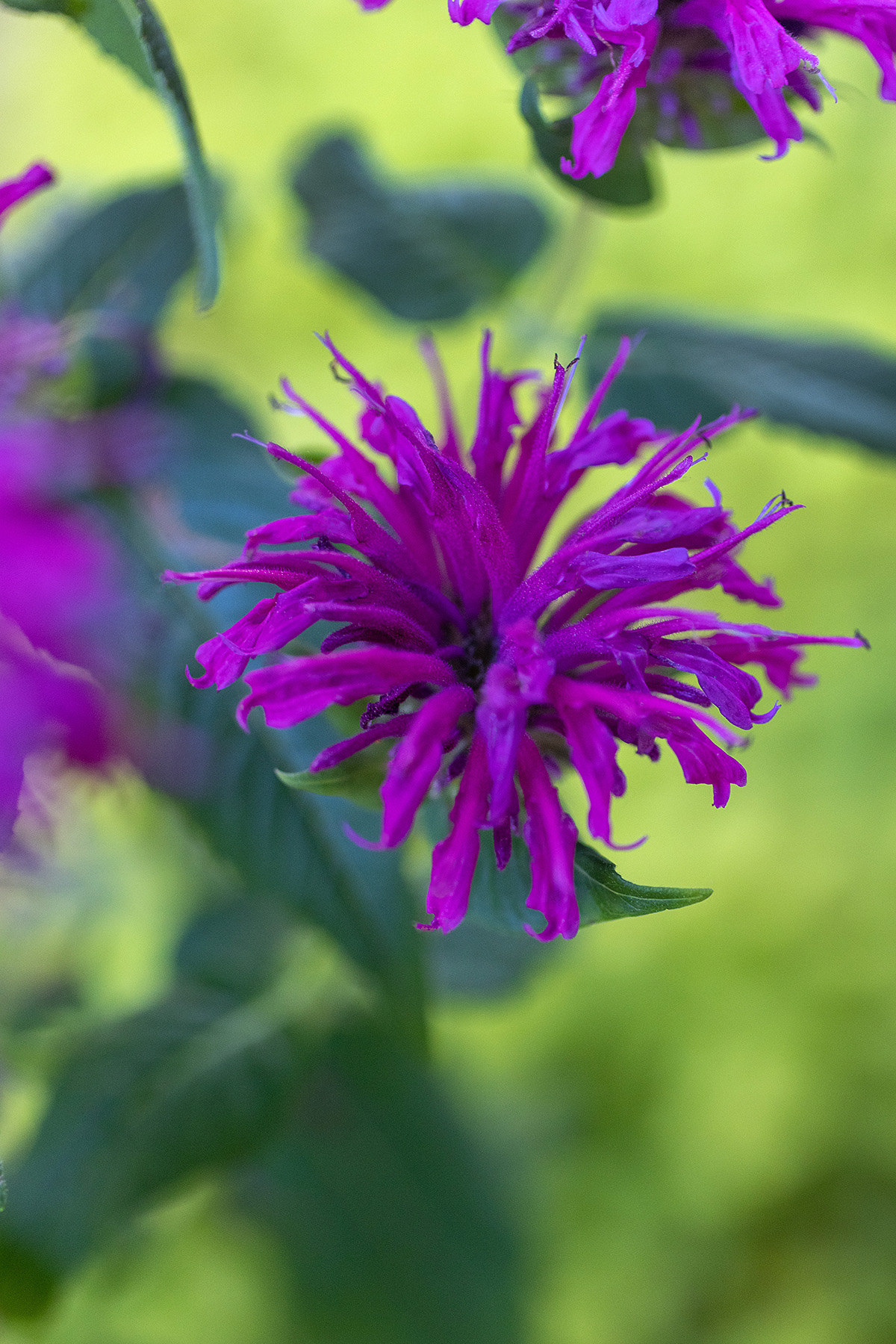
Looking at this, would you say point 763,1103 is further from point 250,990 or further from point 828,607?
point 250,990

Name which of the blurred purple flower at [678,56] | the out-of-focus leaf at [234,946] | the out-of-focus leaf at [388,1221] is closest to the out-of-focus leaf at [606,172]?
the blurred purple flower at [678,56]

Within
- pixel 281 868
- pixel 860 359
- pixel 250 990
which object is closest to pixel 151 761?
pixel 281 868

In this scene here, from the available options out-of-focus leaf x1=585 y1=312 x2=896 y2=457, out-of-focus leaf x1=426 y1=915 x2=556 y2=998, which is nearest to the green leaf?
out-of-focus leaf x1=585 y1=312 x2=896 y2=457

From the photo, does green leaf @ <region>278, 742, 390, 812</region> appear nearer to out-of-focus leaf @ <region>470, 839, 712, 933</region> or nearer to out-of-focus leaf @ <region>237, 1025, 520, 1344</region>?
out-of-focus leaf @ <region>470, 839, 712, 933</region>

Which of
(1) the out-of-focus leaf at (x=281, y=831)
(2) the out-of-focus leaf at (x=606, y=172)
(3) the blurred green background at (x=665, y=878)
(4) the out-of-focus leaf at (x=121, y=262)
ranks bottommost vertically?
(3) the blurred green background at (x=665, y=878)

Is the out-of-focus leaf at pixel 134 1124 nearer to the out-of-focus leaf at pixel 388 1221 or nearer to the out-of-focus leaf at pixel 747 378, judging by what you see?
the out-of-focus leaf at pixel 388 1221

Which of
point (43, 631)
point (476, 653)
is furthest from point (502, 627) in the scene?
point (43, 631)
